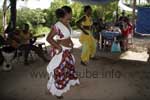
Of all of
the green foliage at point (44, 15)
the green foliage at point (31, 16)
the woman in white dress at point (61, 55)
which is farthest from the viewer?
the green foliage at point (31, 16)

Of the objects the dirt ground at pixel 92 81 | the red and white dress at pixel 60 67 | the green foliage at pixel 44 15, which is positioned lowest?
the green foliage at pixel 44 15

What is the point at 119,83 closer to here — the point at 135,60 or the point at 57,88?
the point at 57,88

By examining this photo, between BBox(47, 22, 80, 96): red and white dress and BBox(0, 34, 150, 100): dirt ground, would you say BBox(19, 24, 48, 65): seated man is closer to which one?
BBox(0, 34, 150, 100): dirt ground

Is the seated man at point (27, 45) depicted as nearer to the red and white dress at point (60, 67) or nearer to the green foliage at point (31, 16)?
the red and white dress at point (60, 67)

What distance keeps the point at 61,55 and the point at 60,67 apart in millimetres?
207

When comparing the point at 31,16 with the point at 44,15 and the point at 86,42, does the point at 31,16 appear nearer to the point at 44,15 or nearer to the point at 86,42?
the point at 44,15

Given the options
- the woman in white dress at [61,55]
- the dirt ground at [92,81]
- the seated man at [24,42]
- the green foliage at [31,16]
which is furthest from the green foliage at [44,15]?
the woman in white dress at [61,55]

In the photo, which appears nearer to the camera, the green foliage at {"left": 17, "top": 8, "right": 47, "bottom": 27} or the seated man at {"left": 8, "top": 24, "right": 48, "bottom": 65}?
the seated man at {"left": 8, "top": 24, "right": 48, "bottom": 65}

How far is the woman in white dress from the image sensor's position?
6.13 metres

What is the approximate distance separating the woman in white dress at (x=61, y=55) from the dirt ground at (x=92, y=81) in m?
0.40

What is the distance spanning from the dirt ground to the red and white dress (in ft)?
1.21

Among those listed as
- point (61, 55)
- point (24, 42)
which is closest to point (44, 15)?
point (24, 42)

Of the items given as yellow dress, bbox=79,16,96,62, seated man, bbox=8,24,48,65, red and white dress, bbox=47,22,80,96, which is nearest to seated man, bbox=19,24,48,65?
seated man, bbox=8,24,48,65

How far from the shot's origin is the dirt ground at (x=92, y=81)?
682cm
